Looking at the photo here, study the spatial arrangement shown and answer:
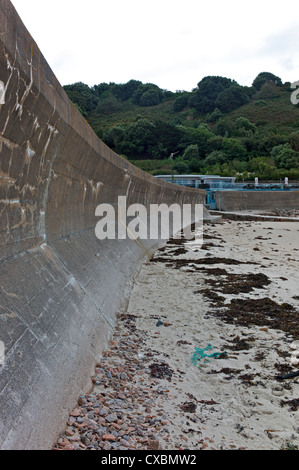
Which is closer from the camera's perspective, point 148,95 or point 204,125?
point 204,125

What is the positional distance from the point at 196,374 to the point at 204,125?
100 meters

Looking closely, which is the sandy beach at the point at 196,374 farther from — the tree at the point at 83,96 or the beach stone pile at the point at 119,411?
the tree at the point at 83,96

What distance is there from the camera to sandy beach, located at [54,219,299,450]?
2.56m

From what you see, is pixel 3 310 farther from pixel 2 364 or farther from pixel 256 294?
pixel 256 294

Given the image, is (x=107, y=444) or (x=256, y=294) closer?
(x=107, y=444)

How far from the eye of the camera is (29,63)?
9.29ft

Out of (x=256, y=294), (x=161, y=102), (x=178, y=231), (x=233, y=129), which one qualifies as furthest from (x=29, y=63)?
(x=161, y=102)

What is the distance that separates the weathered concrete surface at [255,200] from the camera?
110 ft

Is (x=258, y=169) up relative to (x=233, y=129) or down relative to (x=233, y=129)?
down

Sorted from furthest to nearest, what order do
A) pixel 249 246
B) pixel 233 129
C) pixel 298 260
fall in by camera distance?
pixel 233 129
pixel 249 246
pixel 298 260

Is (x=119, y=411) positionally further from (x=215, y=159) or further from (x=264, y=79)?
(x=264, y=79)

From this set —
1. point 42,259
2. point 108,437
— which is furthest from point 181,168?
point 108,437

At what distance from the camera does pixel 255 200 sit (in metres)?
34.5

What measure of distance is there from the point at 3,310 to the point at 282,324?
3.47 m
